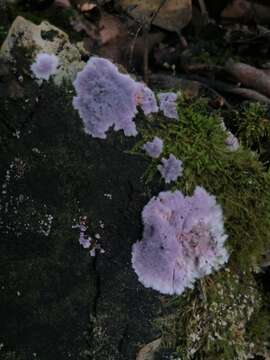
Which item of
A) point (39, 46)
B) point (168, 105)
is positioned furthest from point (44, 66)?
point (168, 105)

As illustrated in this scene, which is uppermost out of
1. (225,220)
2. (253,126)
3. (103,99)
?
(103,99)

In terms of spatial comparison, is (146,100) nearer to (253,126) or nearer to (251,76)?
(253,126)

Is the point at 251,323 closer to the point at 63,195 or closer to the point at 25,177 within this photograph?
the point at 63,195

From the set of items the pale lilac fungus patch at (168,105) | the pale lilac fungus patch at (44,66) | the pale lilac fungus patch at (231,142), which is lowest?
the pale lilac fungus patch at (231,142)

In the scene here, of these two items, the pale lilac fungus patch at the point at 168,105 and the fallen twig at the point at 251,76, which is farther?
the fallen twig at the point at 251,76

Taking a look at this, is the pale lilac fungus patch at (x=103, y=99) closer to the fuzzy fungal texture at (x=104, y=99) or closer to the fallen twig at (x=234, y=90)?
the fuzzy fungal texture at (x=104, y=99)

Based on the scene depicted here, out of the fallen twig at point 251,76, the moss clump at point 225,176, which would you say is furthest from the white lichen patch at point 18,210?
the fallen twig at point 251,76
